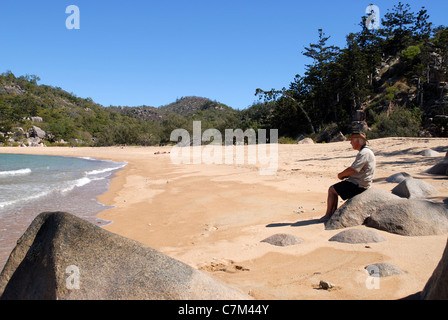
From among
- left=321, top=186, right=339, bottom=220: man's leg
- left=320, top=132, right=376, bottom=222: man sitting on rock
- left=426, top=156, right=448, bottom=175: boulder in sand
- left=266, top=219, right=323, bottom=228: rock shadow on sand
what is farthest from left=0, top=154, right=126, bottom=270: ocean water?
left=426, top=156, right=448, bottom=175: boulder in sand

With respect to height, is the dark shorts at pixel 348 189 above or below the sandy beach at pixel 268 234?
above

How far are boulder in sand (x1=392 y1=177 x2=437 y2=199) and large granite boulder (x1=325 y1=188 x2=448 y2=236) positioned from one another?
142cm

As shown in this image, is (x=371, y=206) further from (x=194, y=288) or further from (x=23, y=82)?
(x=23, y=82)

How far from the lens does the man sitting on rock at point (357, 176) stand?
483 centimetres

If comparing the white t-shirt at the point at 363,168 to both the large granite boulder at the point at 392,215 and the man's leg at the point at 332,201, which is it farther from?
the man's leg at the point at 332,201

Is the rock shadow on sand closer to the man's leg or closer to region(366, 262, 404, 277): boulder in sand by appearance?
the man's leg

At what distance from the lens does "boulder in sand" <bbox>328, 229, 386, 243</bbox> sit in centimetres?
393

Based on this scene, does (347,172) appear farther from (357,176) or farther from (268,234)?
(268,234)

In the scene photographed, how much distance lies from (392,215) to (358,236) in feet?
2.26

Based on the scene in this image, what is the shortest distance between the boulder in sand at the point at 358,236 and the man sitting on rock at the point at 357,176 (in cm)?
89

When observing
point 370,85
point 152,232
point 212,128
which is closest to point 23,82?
point 212,128

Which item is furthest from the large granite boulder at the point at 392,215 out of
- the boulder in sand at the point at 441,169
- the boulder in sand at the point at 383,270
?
the boulder in sand at the point at 441,169
